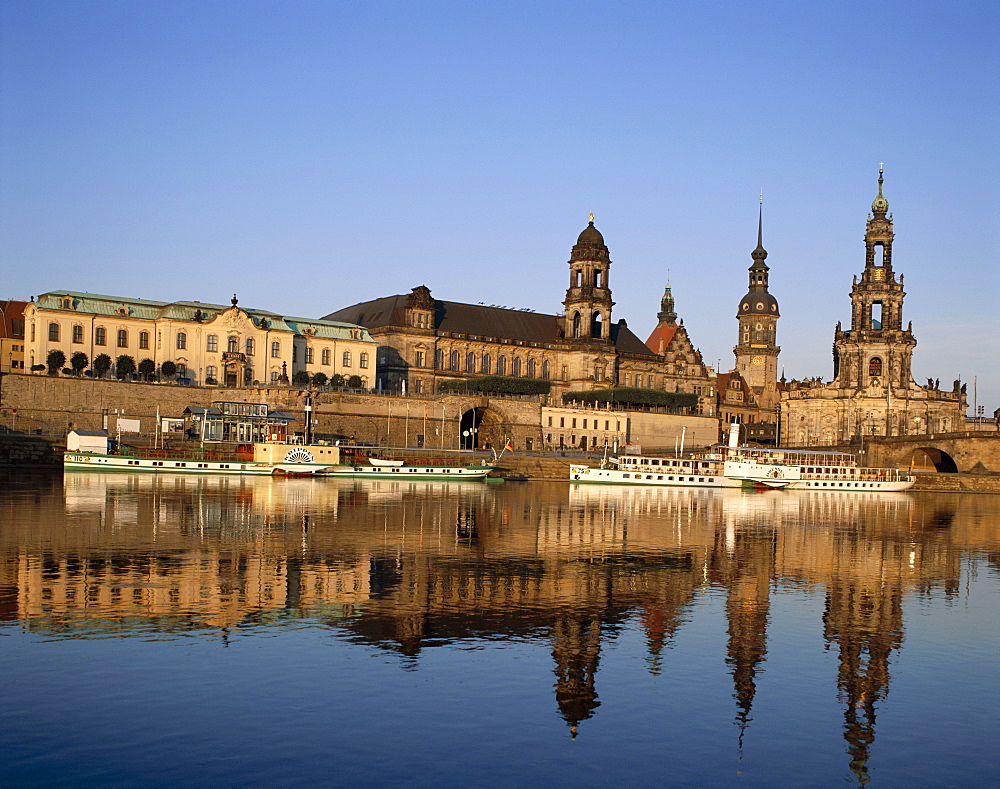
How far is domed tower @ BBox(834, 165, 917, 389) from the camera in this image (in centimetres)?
12281

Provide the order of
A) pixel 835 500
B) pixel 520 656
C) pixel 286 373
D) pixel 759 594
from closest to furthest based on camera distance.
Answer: pixel 520 656, pixel 759 594, pixel 835 500, pixel 286 373

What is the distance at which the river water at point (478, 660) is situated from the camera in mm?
13508

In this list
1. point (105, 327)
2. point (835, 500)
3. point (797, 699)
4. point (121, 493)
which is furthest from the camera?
point (105, 327)

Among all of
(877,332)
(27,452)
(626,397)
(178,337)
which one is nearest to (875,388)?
(877,332)

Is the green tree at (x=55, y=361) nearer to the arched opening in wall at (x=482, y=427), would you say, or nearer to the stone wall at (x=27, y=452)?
the stone wall at (x=27, y=452)

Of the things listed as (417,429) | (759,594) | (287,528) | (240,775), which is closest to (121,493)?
(287,528)

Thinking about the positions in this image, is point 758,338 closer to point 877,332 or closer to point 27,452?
point 877,332

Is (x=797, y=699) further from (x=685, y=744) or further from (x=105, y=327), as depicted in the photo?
(x=105, y=327)

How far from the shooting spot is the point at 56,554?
2764 cm

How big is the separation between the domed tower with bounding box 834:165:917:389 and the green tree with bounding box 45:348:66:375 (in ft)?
269

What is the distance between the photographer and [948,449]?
3829 inches

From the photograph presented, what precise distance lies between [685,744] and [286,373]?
84.1 meters

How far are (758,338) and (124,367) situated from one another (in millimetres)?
105451

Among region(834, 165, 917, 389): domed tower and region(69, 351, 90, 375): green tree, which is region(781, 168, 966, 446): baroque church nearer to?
region(834, 165, 917, 389): domed tower
